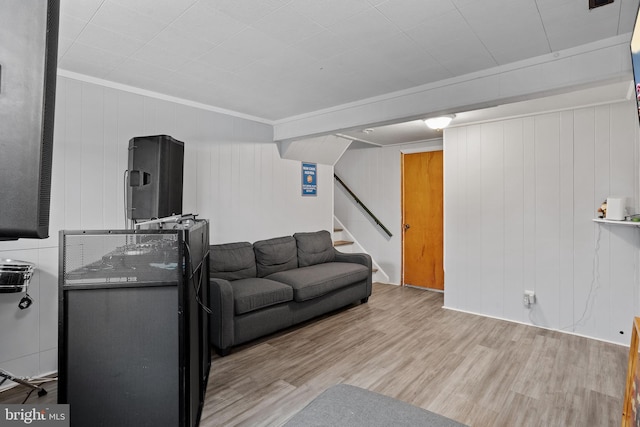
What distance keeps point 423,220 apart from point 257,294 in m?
3.20

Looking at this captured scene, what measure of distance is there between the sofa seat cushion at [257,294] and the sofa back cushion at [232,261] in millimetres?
115

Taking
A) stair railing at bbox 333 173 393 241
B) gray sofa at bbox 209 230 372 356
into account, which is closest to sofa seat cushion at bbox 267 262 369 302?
gray sofa at bbox 209 230 372 356

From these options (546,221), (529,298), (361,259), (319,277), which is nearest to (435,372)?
(319,277)

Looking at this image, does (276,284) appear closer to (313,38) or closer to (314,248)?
(314,248)

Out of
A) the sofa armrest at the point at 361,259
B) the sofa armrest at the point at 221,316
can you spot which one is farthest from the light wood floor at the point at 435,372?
the sofa armrest at the point at 361,259

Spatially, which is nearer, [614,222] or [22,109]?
[22,109]

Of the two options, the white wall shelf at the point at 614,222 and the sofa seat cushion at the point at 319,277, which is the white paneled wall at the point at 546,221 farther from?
the sofa seat cushion at the point at 319,277

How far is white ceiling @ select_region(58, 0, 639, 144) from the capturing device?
1.75m

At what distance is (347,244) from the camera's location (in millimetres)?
5691

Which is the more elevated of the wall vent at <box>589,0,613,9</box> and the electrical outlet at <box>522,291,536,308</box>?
the wall vent at <box>589,0,613,9</box>

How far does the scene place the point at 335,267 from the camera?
4250mm

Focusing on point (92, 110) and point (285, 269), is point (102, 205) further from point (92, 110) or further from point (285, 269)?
point (285, 269)

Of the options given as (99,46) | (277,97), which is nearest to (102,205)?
(99,46)

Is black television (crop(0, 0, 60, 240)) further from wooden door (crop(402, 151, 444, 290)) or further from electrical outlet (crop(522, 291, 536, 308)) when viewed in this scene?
wooden door (crop(402, 151, 444, 290))
